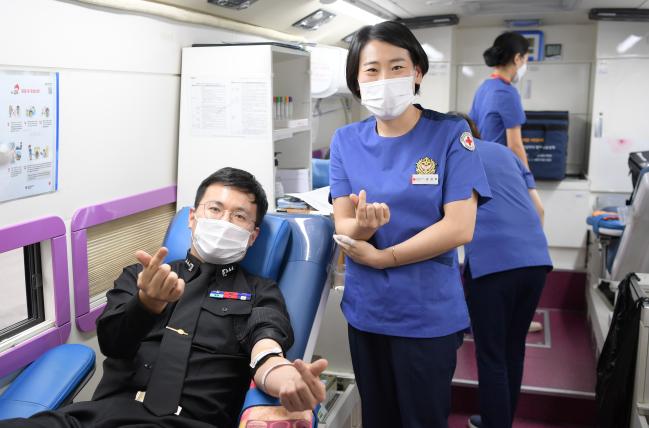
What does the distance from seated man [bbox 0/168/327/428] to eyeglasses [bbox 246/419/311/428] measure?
0.05 meters

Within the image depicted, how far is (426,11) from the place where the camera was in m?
5.12

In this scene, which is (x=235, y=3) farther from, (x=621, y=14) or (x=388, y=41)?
(x=621, y=14)

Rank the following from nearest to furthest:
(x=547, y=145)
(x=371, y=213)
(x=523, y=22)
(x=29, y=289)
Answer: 1. (x=371, y=213)
2. (x=29, y=289)
3. (x=547, y=145)
4. (x=523, y=22)

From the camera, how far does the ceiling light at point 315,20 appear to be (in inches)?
167

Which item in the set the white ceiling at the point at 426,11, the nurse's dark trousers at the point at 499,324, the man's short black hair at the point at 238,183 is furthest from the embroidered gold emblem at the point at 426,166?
the white ceiling at the point at 426,11

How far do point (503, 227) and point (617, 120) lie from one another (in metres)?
3.42

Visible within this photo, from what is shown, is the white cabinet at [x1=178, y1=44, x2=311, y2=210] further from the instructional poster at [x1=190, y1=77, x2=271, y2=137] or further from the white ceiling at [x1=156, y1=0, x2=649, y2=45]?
the white ceiling at [x1=156, y1=0, x2=649, y2=45]

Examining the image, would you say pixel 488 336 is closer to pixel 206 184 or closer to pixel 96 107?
pixel 206 184

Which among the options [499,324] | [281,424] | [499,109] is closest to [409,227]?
[281,424]

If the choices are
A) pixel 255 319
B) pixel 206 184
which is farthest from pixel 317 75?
pixel 255 319

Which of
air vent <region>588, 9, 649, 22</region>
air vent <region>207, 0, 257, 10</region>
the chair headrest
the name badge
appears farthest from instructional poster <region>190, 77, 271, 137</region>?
air vent <region>588, 9, 649, 22</region>

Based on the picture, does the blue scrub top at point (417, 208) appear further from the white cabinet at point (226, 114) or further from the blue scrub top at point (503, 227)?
the white cabinet at point (226, 114)

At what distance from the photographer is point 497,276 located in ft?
8.07

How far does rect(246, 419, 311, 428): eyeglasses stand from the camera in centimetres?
158
